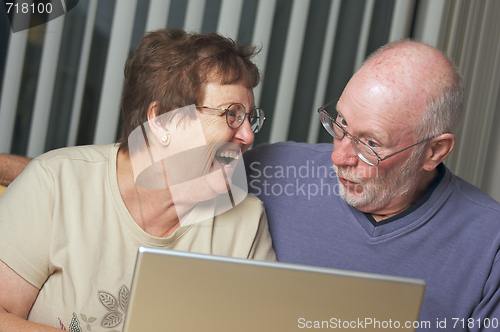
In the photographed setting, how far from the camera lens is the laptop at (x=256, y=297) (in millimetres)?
669

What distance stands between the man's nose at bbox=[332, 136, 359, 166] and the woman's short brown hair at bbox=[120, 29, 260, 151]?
1.17 feet

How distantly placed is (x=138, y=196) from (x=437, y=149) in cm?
100

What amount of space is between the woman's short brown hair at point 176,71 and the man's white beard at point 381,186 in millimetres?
488

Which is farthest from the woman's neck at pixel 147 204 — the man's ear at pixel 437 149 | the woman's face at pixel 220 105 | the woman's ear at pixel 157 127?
the man's ear at pixel 437 149

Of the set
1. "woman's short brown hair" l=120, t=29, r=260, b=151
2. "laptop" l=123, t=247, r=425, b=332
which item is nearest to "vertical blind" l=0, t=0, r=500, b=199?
"woman's short brown hair" l=120, t=29, r=260, b=151

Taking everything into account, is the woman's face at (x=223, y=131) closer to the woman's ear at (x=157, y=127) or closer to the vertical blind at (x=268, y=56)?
the woman's ear at (x=157, y=127)

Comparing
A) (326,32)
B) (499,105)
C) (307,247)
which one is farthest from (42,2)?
(499,105)

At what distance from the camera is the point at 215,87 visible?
1203 mm

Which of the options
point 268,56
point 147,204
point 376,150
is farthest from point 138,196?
point 268,56

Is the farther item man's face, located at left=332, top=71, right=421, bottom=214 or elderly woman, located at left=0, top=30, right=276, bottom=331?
man's face, located at left=332, top=71, right=421, bottom=214

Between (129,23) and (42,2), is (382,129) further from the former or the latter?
(42,2)

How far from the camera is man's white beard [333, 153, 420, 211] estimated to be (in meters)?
1.37

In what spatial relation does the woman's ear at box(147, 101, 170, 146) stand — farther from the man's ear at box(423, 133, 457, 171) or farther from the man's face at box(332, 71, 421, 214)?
the man's ear at box(423, 133, 457, 171)

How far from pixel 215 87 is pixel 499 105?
6.73 feet
